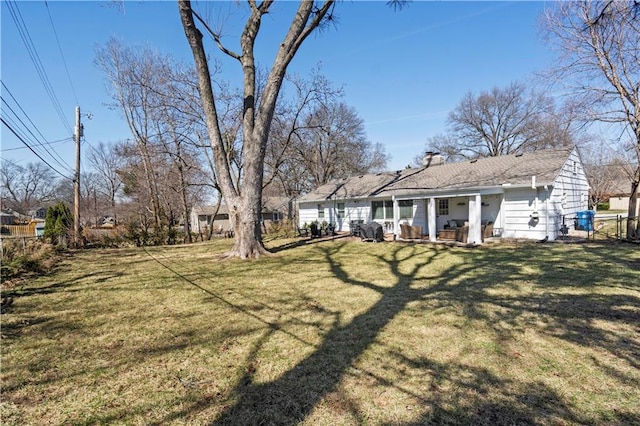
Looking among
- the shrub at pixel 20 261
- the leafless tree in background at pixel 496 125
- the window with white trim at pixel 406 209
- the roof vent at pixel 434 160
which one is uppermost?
the leafless tree in background at pixel 496 125

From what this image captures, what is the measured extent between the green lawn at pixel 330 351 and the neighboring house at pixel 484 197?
5.71m

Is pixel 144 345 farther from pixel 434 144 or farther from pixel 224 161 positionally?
pixel 434 144

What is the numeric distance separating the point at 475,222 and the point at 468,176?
3.18 m

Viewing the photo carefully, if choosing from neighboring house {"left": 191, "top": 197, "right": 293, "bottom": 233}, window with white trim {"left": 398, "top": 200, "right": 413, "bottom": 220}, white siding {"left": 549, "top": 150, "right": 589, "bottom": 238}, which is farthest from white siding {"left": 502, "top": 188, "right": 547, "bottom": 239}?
neighboring house {"left": 191, "top": 197, "right": 293, "bottom": 233}

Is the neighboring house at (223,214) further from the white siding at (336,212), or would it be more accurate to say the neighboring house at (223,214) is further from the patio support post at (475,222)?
the patio support post at (475,222)

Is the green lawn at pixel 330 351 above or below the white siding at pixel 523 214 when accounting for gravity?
below

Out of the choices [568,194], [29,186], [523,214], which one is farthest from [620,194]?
[29,186]

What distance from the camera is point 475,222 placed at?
40.1 feet

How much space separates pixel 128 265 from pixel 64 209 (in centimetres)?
864

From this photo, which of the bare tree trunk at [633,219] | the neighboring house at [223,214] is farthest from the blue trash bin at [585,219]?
the neighboring house at [223,214]

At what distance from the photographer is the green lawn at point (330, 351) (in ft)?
8.14

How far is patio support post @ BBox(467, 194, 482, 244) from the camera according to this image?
1209 centimetres

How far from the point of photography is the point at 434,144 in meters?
37.3

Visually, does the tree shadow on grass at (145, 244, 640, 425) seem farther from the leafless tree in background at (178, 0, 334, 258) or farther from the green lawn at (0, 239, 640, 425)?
the leafless tree in background at (178, 0, 334, 258)
